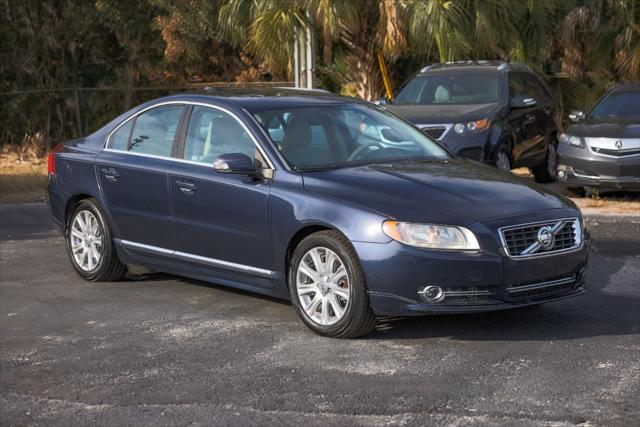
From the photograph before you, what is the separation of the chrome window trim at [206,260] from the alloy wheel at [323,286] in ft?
1.09

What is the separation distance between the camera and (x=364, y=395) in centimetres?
621

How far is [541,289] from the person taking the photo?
739 centimetres

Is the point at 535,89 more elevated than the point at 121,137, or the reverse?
the point at 121,137

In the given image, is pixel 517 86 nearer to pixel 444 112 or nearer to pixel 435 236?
pixel 444 112

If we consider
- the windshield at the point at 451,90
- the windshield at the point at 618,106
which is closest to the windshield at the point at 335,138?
the windshield at the point at 451,90

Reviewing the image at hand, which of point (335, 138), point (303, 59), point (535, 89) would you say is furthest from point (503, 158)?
point (335, 138)

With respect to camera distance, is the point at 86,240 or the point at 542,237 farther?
the point at 86,240

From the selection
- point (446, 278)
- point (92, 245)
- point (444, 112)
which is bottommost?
point (444, 112)

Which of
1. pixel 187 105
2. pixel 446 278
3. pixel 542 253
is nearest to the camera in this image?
pixel 446 278

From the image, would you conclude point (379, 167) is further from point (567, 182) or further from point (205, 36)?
point (205, 36)

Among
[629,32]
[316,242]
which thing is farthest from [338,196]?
[629,32]

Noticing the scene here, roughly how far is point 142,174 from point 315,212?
1.96 m

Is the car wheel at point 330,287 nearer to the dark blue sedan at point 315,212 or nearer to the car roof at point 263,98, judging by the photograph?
the dark blue sedan at point 315,212

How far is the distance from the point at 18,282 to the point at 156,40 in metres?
13.9
